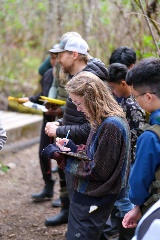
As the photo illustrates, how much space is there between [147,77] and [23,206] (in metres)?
3.72

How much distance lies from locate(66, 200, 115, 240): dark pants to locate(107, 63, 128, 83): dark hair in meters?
1.34

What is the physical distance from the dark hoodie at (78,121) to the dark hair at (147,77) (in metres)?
1.17

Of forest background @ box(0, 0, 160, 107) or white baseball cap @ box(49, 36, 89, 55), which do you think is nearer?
white baseball cap @ box(49, 36, 89, 55)

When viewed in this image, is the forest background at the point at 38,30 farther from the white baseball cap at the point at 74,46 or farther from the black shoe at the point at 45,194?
the white baseball cap at the point at 74,46

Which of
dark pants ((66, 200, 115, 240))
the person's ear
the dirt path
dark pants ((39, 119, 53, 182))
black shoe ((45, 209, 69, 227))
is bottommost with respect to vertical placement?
the dirt path

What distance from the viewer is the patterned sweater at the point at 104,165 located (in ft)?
11.7

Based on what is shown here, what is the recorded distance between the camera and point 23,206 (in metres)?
6.41

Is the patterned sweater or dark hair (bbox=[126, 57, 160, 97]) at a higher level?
dark hair (bbox=[126, 57, 160, 97])

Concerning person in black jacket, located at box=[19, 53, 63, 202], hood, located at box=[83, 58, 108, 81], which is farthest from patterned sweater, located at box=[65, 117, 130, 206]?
person in black jacket, located at box=[19, 53, 63, 202]

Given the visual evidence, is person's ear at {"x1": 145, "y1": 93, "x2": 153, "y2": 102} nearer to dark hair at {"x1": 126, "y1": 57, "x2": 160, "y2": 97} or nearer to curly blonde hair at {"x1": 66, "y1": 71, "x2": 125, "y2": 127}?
dark hair at {"x1": 126, "y1": 57, "x2": 160, "y2": 97}

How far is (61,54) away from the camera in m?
4.84

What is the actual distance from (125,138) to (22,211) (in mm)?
2987

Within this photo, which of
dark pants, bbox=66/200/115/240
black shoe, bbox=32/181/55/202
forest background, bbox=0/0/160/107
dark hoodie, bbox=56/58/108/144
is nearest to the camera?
dark pants, bbox=66/200/115/240

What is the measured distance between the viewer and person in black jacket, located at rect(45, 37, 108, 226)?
4383 millimetres
